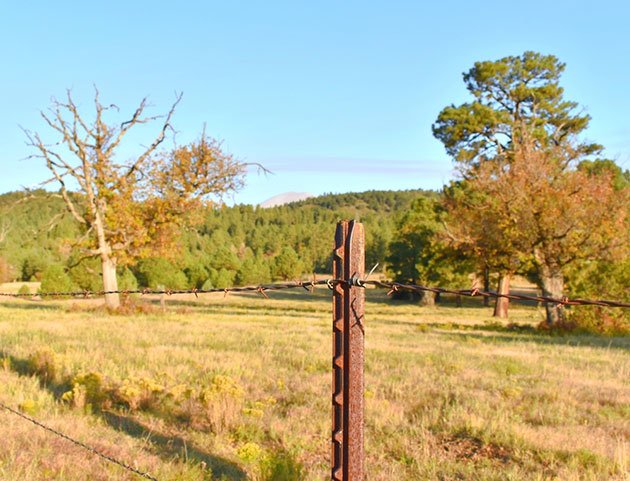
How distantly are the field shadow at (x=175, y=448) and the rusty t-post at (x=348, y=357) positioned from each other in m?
2.15

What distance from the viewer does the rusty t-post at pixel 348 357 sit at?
2.86 meters

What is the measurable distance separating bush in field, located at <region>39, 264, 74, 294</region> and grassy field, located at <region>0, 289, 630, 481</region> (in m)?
41.4

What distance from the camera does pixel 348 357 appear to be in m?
2.87

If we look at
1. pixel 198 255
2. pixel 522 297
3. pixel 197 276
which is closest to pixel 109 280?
pixel 522 297

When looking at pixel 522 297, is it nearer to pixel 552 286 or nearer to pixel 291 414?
pixel 291 414

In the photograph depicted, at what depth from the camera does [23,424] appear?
5.80m

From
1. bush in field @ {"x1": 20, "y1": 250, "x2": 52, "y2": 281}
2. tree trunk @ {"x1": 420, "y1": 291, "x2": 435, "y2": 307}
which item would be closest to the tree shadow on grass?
tree trunk @ {"x1": 420, "y1": 291, "x2": 435, "y2": 307}

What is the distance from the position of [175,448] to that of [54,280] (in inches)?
1964

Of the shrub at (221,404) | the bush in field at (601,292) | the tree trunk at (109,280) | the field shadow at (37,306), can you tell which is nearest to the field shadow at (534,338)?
the bush in field at (601,292)

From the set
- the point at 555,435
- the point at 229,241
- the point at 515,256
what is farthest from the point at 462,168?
the point at 229,241

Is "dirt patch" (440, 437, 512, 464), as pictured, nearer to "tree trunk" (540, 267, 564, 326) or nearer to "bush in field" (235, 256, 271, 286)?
"tree trunk" (540, 267, 564, 326)

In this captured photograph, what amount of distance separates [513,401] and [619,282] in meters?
19.3

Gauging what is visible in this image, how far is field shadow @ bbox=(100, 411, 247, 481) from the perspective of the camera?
4.91 metres

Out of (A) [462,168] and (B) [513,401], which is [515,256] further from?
(B) [513,401]
